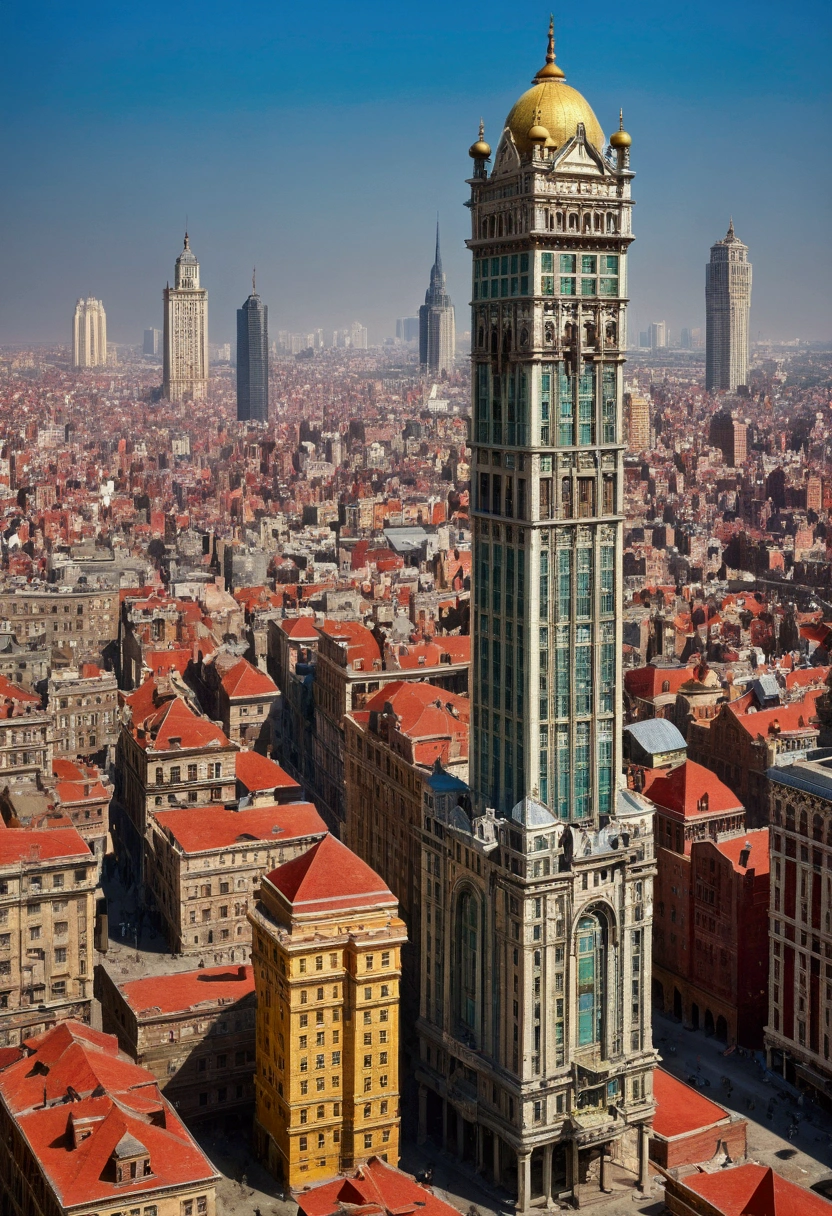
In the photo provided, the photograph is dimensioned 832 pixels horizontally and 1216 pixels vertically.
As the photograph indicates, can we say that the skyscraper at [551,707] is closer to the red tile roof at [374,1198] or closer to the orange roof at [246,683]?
the red tile roof at [374,1198]

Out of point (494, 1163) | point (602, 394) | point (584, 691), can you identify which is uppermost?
point (602, 394)

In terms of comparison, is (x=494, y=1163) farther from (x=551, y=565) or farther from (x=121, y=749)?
(x=121, y=749)

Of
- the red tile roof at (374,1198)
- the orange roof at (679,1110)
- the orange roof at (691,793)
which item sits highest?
the orange roof at (691,793)

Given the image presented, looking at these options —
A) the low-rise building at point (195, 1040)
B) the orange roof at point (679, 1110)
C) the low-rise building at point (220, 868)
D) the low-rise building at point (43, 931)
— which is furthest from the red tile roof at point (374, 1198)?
the low-rise building at point (220, 868)

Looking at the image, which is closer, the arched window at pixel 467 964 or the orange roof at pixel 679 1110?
the orange roof at pixel 679 1110

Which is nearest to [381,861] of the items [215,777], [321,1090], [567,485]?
[215,777]

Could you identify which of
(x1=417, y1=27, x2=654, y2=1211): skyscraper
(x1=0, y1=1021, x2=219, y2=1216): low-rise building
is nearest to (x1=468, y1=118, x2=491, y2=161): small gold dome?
(x1=417, y1=27, x2=654, y2=1211): skyscraper

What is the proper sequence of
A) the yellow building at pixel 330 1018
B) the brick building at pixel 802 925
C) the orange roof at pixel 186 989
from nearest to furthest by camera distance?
the yellow building at pixel 330 1018
the orange roof at pixel 186 989
the brick building at pixel 802 925
